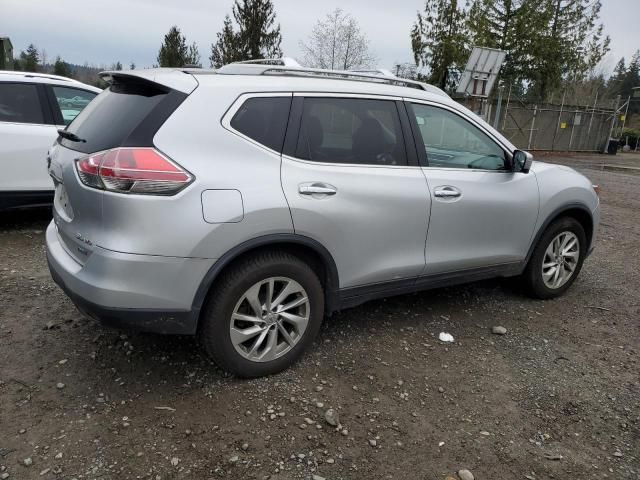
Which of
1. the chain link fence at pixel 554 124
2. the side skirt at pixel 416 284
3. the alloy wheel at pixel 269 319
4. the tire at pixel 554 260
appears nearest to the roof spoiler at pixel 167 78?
the alloy wheel at pixel 269 319

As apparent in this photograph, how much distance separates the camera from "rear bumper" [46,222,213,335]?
2580mm

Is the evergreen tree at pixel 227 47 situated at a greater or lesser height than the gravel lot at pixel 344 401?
greater

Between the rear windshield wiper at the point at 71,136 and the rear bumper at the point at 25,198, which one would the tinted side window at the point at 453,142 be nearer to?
the rear windshield wiper at the point at 71,136

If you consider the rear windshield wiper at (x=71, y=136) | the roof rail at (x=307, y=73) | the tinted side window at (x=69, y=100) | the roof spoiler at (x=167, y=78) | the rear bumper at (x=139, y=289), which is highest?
the roof rail at (x=307, y=73)

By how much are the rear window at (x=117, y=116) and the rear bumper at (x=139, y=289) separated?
23.5 inches

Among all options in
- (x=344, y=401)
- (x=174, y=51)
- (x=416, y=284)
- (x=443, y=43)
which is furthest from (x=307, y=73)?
(x=174, y=51)

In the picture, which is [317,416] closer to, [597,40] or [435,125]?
[435,125]

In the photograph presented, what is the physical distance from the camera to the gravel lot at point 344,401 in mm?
2494

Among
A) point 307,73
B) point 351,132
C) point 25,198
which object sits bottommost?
point 25,198

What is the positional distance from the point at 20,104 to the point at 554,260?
18.7ft

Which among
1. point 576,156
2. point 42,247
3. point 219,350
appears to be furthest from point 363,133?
point 576,156

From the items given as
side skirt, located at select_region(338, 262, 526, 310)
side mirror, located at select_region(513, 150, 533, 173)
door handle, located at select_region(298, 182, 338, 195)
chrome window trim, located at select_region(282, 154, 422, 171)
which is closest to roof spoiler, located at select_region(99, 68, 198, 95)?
chrome window trim, located at select_region(282, 154, 422, 171)

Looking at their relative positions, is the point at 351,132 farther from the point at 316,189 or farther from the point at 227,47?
the point at 227,47

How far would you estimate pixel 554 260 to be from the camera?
15.0ft
